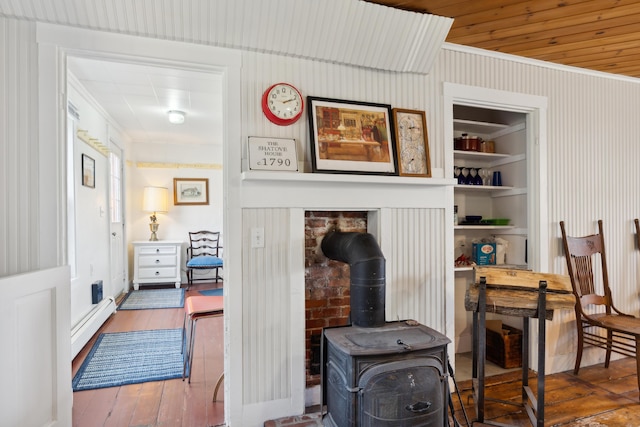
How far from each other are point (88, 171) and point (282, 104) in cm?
274

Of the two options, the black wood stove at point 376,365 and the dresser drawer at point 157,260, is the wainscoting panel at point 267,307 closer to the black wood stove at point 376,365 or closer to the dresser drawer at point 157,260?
the black wood stove at point 376,365

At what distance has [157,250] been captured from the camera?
220 inches

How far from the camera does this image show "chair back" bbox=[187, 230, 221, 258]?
6078mm

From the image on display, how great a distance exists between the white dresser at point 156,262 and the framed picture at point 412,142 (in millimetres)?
4526

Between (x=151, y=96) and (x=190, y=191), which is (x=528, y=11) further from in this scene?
Answer: (x=190, y=191)

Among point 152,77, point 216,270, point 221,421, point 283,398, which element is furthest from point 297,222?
point 216,270

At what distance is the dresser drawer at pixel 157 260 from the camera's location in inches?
217

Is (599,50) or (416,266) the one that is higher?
(599,50)

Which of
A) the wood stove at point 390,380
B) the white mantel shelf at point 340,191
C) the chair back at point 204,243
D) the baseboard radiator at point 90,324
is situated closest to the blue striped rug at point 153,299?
the baseboard radiator at point 90,324

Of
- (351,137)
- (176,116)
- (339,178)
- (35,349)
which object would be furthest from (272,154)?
(176,116)

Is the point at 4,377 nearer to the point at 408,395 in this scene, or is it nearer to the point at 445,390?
the point at 408,395

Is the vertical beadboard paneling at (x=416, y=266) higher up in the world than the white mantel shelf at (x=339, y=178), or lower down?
lower down

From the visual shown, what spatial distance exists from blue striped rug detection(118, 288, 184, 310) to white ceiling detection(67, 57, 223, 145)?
8.30 feet

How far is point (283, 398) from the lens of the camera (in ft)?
6.84
